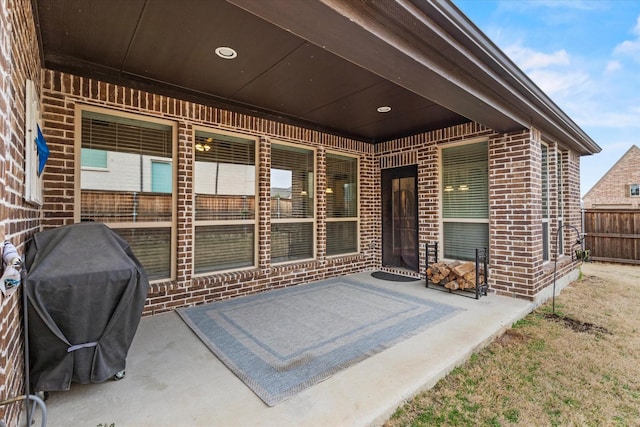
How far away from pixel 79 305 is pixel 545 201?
6016 mm

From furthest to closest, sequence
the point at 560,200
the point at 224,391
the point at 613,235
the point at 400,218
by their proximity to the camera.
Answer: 1. the point at 613,235
2. the point at 400,218
3. the point at 560,200
4. the point at 224,391

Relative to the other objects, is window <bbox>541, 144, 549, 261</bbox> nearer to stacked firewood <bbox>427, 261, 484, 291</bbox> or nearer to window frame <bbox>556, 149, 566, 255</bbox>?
window frame <bbox>556, 149, 566, 255</bbox>

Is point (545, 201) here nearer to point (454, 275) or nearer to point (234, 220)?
point (454, 275)

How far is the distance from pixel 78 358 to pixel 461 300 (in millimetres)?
4114

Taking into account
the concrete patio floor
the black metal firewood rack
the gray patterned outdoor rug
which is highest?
the black metal firewood rack

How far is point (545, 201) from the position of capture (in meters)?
4.79

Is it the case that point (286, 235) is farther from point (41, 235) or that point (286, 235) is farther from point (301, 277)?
point (41, 235)

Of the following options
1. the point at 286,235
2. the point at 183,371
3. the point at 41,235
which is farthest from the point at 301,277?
the point at 41,235

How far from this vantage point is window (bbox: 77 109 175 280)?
10.7ft

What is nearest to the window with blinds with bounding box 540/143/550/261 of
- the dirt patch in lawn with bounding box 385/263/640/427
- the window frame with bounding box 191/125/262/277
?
the dirt patch in lawn with bounding box 385/263/640/427

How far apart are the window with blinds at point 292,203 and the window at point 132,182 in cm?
157

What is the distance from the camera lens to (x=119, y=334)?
2.04 m

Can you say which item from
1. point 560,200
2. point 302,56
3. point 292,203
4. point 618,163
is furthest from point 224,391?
point 618,163

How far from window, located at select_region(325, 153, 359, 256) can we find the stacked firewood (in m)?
1.70
